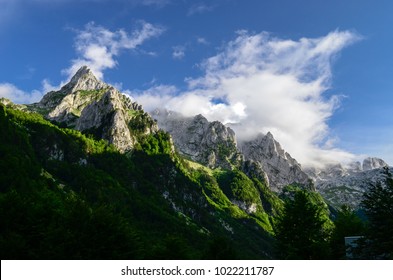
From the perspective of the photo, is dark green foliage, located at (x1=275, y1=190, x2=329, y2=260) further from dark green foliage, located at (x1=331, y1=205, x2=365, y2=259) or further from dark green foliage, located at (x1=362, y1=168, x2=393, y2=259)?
A: dark green foliage, located at (x1=331, y1=205, x2=365, y2=259)

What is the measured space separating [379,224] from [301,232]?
10.8 m

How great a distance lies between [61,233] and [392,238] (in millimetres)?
32833

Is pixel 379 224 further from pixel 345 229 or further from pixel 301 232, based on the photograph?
pixel 345 229

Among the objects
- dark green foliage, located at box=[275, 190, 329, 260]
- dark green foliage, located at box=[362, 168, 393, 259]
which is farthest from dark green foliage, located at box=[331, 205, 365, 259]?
dark green foliage, located at box=[362, 168, 393, 259]

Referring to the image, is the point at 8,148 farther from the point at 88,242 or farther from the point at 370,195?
the point at 370,195

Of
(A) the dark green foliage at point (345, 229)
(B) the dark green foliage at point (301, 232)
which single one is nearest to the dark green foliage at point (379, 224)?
(B) the dark green foliage at point (301, 232)

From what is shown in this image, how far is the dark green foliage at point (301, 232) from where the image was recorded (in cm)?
4397

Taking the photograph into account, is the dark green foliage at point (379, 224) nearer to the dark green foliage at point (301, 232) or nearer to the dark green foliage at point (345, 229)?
the dark green foliage at point (301, 232)

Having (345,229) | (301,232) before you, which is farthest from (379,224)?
(345,229)

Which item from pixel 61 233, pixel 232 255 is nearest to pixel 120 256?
pixel 61 233

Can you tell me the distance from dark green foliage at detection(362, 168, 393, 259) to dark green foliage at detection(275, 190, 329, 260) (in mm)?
5729
